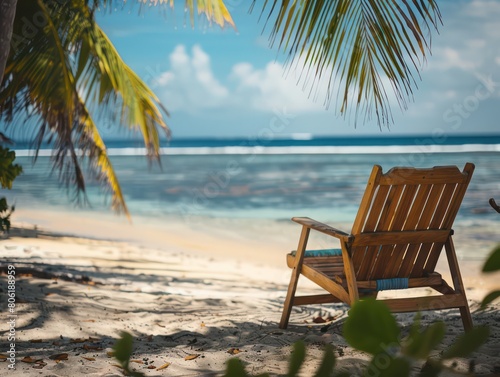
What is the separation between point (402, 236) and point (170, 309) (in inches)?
70.3

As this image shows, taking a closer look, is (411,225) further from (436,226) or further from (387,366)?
(387,366)

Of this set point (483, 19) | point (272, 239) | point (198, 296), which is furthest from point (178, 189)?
point (483, 19)

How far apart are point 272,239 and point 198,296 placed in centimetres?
412

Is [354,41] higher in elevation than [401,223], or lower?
higher

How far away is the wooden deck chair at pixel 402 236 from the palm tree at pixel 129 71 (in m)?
0.38

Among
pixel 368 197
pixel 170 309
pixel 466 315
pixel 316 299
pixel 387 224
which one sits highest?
pixel 368 197

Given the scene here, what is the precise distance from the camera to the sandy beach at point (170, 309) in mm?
2805

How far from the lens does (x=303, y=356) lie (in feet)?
1.01

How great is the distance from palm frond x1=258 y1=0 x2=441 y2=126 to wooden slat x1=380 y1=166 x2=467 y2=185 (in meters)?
0.28

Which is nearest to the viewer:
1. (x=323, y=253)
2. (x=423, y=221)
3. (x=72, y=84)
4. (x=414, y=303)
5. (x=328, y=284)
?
(x=414, y=303)

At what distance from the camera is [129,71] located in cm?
605

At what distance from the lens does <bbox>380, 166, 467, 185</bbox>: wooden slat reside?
114 inches

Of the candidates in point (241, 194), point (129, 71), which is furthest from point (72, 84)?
point (241, 194)

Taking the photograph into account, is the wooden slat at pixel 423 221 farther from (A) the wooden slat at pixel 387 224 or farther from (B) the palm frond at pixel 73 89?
(B) the palm frond at pixel 73 89
